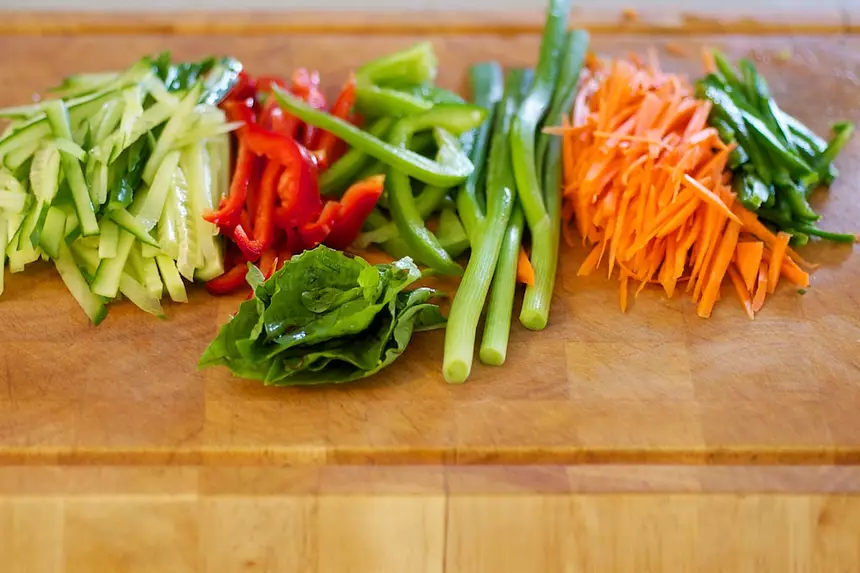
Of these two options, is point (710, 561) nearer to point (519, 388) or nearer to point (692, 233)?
point (519, 388)

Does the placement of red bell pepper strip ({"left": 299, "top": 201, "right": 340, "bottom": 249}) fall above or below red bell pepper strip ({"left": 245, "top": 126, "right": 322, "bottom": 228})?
below

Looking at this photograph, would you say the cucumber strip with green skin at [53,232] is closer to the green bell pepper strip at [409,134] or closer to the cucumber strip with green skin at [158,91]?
the cucumber strip with green skin at [158,91]

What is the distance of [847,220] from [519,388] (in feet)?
3.82

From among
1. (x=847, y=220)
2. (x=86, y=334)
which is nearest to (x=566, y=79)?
(x=847, y=220)

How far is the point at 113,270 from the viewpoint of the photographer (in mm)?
2301

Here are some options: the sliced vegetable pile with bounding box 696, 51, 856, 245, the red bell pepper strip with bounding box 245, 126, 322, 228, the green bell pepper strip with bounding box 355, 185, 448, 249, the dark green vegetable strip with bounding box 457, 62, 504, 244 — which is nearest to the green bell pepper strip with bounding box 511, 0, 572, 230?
the dark green vegetable strip with bounding box 457, 62, 504, 244

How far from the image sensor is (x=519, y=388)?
2.12 meters

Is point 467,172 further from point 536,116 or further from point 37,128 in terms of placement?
point 37,128

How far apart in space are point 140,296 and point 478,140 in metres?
1.07

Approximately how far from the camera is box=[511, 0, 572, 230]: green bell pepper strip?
8.09ft

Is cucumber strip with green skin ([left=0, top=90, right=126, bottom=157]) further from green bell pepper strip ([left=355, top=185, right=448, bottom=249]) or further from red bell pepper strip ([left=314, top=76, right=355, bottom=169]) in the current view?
green bell pepper strip ([left=355, top=185, right=448, bottom=249])

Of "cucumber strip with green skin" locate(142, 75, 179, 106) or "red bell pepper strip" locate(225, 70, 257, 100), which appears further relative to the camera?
"red bell pepper strip" locate(225, 70, 257, 100)

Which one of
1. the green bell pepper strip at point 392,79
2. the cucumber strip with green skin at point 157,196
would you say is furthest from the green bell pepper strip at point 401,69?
the cucumber strip with green skin at point 157,196

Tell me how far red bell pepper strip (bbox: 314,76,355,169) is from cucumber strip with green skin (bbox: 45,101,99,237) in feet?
2.06
